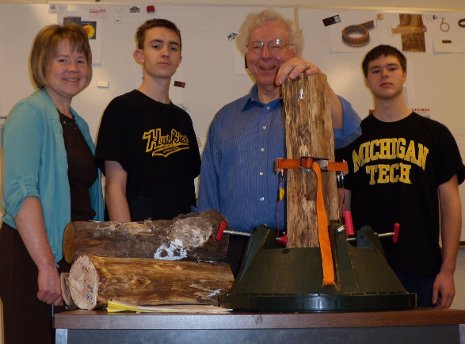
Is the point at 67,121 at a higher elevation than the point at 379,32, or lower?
lower

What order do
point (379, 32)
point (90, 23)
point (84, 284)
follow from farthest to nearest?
point (379, 32), point (90, 23), point (84, 284)

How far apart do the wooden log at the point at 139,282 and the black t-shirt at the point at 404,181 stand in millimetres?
1039

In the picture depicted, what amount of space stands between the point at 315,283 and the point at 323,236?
0.29 ft

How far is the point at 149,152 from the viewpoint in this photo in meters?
2.18

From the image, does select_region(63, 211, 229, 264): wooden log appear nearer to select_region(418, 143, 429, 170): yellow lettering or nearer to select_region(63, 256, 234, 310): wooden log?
select_region(63, 256, 234, 310): wooden log

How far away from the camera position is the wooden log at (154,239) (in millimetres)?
1611

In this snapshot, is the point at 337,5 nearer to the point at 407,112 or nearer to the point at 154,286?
the point at 407,112

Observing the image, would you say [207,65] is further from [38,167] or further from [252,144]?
[38,167]

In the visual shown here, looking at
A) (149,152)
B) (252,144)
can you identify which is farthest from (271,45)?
(149,152)

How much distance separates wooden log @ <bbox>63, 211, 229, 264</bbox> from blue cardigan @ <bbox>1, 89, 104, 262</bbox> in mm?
252

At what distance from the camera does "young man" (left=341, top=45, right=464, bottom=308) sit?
7.58 ft

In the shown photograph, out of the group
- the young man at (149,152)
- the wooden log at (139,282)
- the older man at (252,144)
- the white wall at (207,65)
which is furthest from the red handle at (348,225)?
the white wall at (207,65)

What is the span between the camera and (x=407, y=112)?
8.29ft

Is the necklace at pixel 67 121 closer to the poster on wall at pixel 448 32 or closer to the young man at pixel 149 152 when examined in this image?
the young man at pixel 149 152
